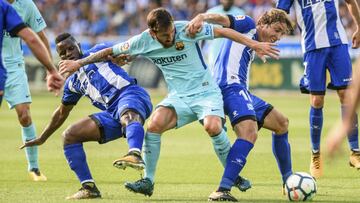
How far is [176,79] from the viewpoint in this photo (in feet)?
29.5

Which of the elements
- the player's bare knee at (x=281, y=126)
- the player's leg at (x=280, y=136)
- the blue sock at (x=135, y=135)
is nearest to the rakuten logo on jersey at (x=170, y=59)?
the blue sock at (x=135, y=135)

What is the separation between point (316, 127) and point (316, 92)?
456 millimetres

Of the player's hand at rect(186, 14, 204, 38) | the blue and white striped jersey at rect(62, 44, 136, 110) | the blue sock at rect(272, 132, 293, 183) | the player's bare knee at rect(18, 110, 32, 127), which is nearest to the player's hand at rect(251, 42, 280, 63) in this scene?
the player's hand at rect(186, 14, 204, 38)

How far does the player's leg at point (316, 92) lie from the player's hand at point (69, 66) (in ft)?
11.7

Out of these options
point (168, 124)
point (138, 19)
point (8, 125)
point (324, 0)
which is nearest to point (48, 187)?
point (168, 124)

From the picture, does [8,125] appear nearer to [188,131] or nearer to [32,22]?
[188,131]

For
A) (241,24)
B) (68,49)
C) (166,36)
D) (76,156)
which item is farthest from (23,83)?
(241,24)

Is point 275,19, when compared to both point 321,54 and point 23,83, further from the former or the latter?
point 23,83

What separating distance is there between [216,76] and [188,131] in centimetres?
904

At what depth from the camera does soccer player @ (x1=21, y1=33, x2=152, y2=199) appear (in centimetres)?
879

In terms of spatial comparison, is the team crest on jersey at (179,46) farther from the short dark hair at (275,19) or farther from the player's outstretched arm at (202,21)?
the short dark hair at (275,19)

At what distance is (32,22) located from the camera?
11.4 metres

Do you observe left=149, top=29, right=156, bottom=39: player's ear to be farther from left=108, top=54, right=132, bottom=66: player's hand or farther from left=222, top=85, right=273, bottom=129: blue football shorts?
left=222, top=85, right=273, bottom=129: blue football shorts

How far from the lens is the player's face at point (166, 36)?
862 cm
